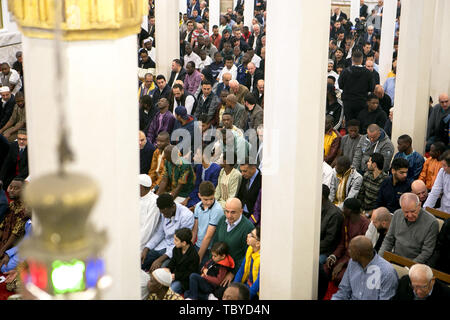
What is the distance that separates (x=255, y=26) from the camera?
1759 centimetres

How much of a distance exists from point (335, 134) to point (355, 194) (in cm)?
140

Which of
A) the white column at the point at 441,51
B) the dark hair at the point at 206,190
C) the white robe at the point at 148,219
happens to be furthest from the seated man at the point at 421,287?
the white column at the point at 441,51

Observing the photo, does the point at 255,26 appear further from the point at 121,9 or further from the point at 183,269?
the point at 121,9

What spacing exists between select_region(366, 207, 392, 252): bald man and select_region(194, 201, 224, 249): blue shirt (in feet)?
4.35

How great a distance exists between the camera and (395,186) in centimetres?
680

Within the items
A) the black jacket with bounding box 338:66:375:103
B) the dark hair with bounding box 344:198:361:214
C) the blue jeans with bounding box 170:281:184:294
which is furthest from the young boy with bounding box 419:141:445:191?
the blue jeans with bounding box 170:281:184:294

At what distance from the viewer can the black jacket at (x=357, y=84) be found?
10.4 m

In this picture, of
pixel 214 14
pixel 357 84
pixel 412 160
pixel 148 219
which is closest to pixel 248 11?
pixel 214 14

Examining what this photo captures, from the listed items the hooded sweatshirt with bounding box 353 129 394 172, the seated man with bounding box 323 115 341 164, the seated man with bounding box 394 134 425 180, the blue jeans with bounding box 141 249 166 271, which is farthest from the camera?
the seated man with bounding box 323 115 341 164

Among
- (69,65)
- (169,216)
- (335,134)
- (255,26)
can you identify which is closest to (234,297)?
(169,216)

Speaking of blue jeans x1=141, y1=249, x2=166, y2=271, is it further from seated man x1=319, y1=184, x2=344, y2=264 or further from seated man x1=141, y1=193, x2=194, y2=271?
seated man x1=319, y1=184, x2=344, y2=264

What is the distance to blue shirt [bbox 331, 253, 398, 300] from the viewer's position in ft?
16.3

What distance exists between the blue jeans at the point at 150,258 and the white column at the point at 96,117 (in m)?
3.50

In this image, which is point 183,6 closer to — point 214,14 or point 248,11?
point 214,14
